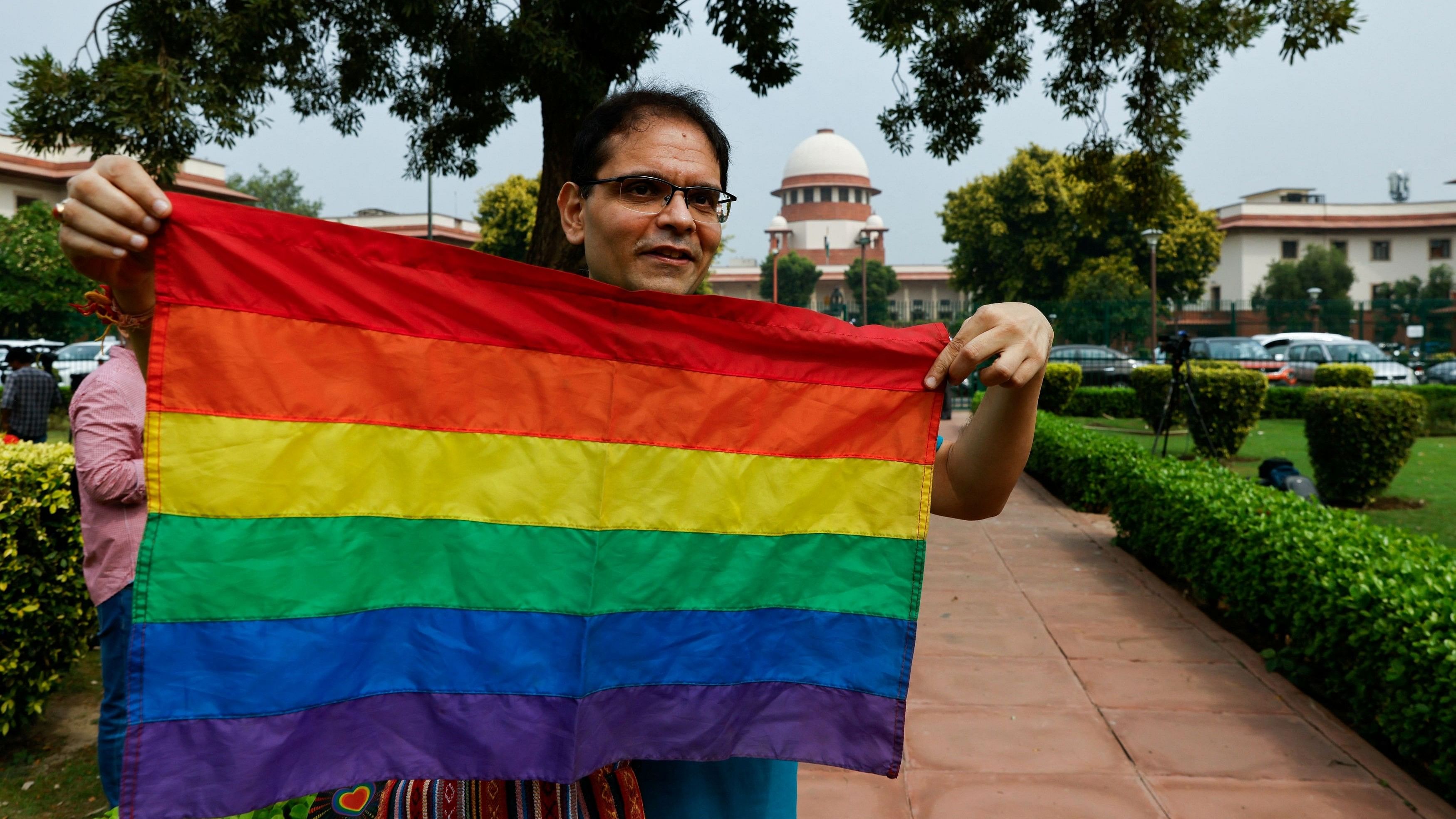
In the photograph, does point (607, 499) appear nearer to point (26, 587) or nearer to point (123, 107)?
point (26, 587)

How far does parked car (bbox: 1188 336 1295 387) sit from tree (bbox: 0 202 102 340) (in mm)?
26467

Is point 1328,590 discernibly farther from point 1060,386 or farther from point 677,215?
point 1060,386

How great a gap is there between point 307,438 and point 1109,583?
233 inches

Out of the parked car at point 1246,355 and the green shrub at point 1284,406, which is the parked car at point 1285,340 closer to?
the parked car at point 1246,355

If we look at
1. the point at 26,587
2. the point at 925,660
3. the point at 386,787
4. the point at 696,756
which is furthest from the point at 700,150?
the point at 925,660

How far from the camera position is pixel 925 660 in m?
4.77

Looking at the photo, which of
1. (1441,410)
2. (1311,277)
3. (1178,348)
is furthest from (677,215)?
(1311,277)

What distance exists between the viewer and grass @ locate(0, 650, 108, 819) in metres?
3.34

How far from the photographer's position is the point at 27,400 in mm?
8133

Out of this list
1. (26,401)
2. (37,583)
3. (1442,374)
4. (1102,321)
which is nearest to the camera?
(37,583)

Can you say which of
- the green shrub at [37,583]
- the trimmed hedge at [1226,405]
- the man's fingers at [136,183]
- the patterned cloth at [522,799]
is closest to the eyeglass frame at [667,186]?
the man's fingers at [136,183]

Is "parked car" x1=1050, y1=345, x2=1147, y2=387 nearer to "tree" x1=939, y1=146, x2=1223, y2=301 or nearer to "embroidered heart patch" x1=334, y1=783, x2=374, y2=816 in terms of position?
"tree" x1=939, y1=146, x2=1223, y2=301

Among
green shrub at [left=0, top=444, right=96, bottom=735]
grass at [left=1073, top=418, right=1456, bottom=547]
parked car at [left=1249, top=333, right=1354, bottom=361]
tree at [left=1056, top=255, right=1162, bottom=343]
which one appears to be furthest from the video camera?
tree at [left=1056, top=255, right=1162, bottom=343]

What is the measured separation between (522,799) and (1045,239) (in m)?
36.8
